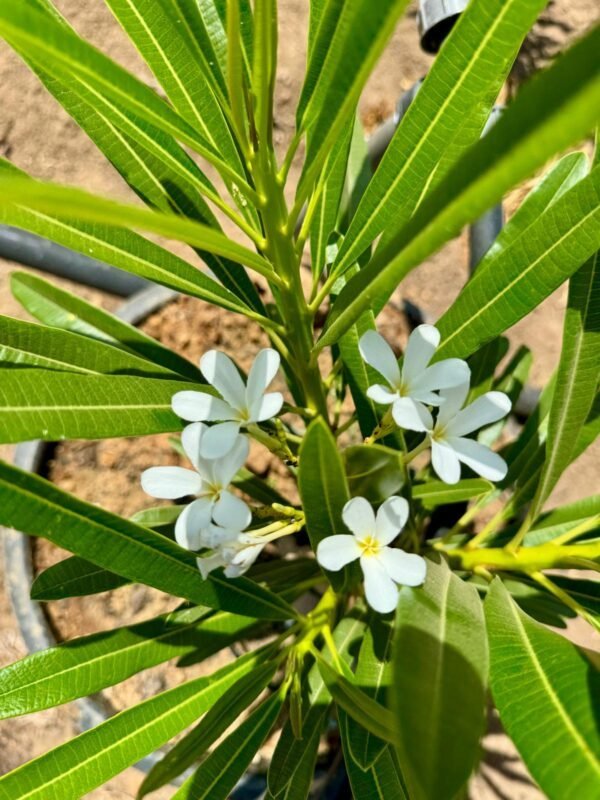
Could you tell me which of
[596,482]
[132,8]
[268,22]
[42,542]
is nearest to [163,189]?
[132,8]

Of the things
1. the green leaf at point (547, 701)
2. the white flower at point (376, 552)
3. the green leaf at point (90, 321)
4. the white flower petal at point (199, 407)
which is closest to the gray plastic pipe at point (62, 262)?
the green leaf at point (90, 321)

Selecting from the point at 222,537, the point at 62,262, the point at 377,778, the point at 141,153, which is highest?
the point at 62,262

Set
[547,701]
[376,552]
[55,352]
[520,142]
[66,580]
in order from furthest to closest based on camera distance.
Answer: [66,580]
[55,352]
[376,552]
[547,701]
[520,142]

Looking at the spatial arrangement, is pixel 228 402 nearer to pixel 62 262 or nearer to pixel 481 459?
pixel 481 459

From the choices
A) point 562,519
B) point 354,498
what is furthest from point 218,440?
point 562,519

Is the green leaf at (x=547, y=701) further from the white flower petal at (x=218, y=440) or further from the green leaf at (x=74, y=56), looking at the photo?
the green leaf at (x=74, y=56)

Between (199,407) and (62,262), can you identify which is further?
(62,262)

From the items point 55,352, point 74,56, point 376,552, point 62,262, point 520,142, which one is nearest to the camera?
point 520,142
